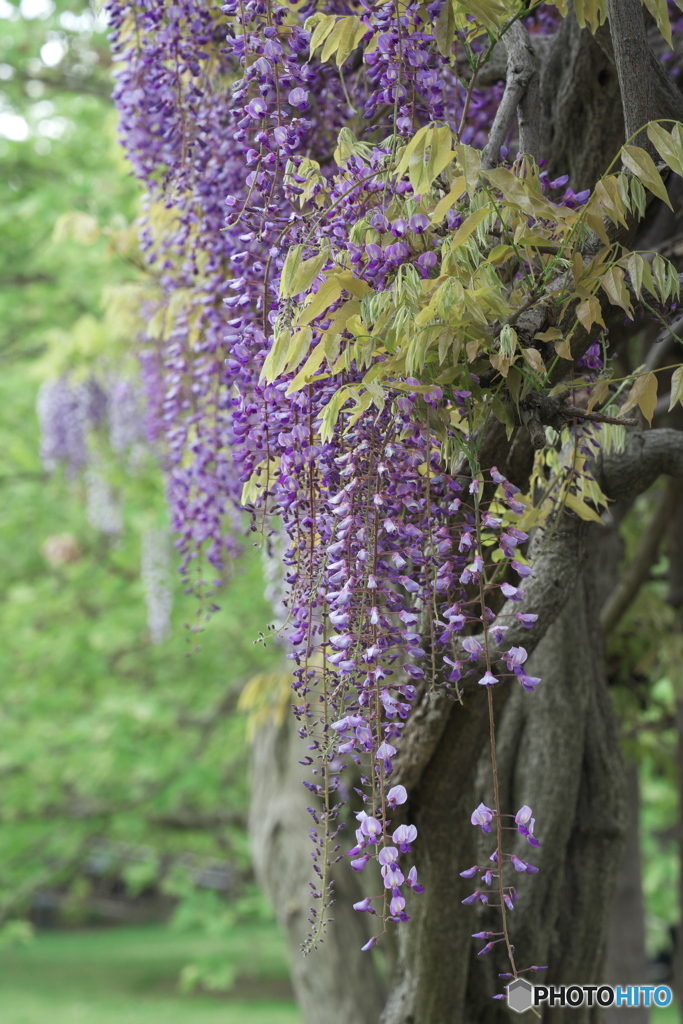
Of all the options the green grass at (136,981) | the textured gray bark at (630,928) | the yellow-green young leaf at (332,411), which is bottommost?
the green grass at (136,981)

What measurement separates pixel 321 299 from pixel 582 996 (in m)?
2.08

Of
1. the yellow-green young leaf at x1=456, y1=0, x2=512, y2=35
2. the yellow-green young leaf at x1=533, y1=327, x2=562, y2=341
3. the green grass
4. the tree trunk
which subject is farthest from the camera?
the green grass

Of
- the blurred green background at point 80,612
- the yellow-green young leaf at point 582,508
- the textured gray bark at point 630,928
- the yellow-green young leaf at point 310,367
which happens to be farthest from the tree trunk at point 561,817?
the blurred green background at point 80,612

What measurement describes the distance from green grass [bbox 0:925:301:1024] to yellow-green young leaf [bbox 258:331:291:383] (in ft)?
22.4

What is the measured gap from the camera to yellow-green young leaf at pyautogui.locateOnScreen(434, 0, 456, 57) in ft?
4.90

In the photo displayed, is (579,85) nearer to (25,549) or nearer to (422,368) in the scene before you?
(422,368)

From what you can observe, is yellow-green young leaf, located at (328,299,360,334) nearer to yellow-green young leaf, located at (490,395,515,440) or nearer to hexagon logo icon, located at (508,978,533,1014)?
yellow-green young leaf, located at (490,395,515,440)

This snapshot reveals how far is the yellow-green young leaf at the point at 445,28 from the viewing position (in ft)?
4.90

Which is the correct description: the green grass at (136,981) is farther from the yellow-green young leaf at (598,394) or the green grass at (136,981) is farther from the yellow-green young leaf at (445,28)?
the yellow-green young leaf at (445,28)

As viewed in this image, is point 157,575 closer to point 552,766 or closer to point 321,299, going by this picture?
point 552,766

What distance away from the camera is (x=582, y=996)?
8.60 ft

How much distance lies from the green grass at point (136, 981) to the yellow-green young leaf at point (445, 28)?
278 inches

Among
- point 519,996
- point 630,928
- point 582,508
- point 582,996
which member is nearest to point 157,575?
point 630,928

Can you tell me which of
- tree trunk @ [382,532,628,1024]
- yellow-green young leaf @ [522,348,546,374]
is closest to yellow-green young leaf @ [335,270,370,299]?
yellow-green young leaf @ [522,348,546,374]
